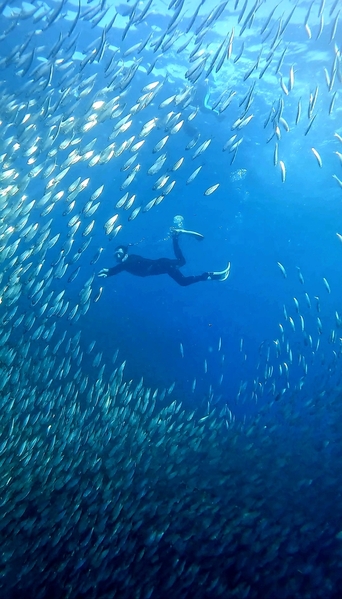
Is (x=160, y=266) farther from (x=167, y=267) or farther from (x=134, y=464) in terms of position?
(x=134, y=464)

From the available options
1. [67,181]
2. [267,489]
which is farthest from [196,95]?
[267,489]

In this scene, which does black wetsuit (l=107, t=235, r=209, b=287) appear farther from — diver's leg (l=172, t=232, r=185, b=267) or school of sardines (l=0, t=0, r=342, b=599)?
school of sardines (l=0, t=0, r=342, b=599)

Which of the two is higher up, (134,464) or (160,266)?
(134,464)

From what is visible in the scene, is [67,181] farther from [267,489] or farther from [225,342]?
[225,342]

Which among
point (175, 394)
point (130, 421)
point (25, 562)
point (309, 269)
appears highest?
point (25, 562)

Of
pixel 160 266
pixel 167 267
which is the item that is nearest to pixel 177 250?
pixel 167 267

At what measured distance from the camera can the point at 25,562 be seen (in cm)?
602

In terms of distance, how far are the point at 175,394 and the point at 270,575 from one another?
2090 cm

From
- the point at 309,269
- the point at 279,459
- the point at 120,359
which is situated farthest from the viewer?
the point at 309,269

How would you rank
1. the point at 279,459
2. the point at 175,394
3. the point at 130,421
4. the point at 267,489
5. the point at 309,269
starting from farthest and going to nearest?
1. the point at 309,269
2. the point at 175,394
3. the point at 130,421
4. the point at 279,459
5. the point at 267,489

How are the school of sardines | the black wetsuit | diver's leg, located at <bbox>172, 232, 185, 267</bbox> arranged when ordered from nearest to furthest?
the school of sardines < diver's leg, located at <bbox>172, 232, 185, 267</bbox> < the black wetsuit

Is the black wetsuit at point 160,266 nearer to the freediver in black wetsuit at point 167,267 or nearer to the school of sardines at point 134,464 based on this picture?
the freediver in black wetsuit at point 167,267

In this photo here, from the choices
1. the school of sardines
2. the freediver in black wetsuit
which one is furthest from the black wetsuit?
the school of sardines

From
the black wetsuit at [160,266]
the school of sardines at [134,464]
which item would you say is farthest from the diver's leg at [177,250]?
the school of sardines at [134,464]
